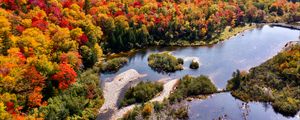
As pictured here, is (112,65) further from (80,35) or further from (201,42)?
(201,42)

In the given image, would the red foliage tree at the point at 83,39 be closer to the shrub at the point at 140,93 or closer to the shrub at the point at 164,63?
the shrub at the point at 164,63

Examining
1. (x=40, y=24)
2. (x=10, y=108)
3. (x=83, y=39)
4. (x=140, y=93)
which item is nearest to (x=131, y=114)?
(x=140, y=93)

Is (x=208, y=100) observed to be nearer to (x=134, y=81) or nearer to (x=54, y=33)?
(x=134, y=81)

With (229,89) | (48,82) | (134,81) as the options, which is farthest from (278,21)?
(48,82)

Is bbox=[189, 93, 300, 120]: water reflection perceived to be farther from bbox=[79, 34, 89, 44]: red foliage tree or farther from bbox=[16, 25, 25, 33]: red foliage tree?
bbox=[16, 25, 25, 33]: red foliage tree

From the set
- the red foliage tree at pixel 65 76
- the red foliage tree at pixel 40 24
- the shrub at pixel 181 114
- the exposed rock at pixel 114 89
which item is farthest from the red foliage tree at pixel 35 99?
the shrub at pixel 181 114

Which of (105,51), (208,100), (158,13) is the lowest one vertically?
(208,100)
